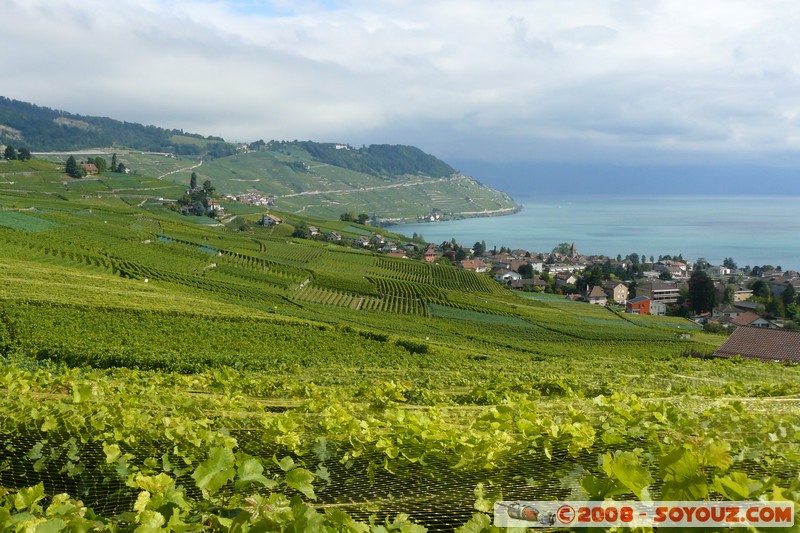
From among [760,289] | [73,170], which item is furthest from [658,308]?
[73,170]

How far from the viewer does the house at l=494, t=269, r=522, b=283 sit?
108475 millimetres

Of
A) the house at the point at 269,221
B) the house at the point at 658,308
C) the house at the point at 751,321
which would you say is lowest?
the house at the point at 658,308

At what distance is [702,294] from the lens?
83.2m

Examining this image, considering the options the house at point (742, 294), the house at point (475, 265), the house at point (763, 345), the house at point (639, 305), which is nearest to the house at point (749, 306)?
the house at point (639, 305)

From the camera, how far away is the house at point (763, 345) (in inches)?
1001

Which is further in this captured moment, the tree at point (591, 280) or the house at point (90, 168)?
the house at point (90, 168)

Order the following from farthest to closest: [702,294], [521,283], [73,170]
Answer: [73,170] → [521,283] → [702,294]

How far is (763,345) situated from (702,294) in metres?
62.7

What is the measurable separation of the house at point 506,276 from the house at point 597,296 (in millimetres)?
17716

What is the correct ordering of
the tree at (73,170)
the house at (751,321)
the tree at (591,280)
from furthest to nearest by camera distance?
the tree at (73,170), the tree at (591,280), the house at (751,321)

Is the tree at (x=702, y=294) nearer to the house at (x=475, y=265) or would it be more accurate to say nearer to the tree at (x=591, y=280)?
the tree at (x=591, y=280)

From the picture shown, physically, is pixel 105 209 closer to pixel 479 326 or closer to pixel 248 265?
pixel 248 265

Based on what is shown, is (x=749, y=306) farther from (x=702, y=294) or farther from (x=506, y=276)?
(x=506, y=276)

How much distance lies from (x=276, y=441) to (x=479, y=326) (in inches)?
1788
